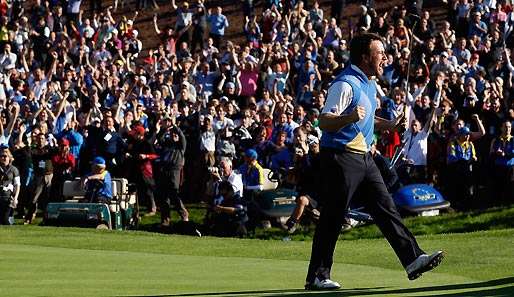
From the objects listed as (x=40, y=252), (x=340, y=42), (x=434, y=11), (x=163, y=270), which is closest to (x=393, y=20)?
(x=340, y=42)

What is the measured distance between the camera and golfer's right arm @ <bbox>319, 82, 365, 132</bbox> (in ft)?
35.3

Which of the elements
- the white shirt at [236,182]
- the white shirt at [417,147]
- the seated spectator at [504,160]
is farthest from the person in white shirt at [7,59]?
the seated spectator at [504,160]

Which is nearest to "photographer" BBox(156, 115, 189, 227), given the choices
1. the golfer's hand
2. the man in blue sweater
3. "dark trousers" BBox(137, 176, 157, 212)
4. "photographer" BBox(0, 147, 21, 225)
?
"dark trousers" BBox(137, 176, 157, 212)

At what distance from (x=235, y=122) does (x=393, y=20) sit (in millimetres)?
6475

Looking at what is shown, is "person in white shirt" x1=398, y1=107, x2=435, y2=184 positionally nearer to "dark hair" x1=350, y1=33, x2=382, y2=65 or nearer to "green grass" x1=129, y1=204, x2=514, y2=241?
"green grass" x1=129, y1=204, x2=514, y2=241

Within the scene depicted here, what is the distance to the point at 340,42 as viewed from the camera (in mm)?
30875

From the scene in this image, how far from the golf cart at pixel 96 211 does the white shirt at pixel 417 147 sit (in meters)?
5.37

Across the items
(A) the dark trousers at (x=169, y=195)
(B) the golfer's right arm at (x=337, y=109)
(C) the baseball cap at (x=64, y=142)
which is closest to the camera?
(B) the golfer's right arm at (x=337, y=109)

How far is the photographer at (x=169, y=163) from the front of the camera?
25.6 metres

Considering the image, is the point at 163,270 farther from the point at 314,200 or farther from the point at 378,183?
the point at 314,200

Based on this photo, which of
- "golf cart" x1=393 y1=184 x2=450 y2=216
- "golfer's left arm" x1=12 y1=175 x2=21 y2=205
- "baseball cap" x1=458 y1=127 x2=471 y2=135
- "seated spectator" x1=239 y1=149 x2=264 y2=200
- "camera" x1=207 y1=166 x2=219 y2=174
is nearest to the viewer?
"golf cart" x1=393 y1=184 x2=450 y2=216

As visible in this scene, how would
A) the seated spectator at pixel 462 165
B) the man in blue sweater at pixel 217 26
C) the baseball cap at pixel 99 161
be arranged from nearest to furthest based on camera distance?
the seated spectator at pixel 462 165 → the baseball cap at pixel 99 161 → the man in blue sweater at pixel 217 26

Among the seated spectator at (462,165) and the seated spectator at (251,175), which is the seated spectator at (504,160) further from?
the seated spectator at (251,175)

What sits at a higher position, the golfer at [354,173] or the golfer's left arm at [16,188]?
the golfer at [354,173]
